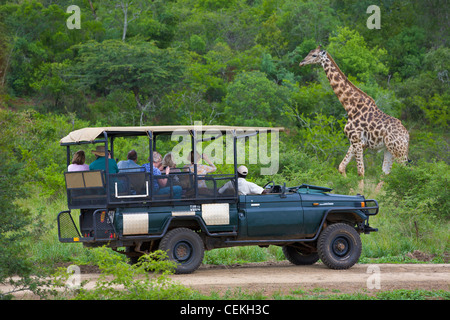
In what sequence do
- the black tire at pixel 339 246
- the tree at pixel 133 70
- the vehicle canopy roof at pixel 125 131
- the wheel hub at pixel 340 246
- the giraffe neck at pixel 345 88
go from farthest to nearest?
the tree at pixel 133 70 → the giraffe neck at pixel 345 88 → the wheel hub at pixel 340 246 → the black tire at pixel 339 246 → the vehicle canopy roof at pixel 125 131

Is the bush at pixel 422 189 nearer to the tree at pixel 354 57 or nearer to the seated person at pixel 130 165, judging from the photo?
the seated person at pixel 130 165

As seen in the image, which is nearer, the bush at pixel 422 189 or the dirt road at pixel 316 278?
the dirt road at pixel 316 278

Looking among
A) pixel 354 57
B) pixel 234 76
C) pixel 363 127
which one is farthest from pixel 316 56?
pixel 234 76

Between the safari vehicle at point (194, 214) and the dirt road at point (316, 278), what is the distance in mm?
383

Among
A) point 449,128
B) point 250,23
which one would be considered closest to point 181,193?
point 449,128

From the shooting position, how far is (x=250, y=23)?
39.4m

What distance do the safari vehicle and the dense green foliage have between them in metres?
4.51

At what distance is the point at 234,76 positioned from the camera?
32812 mm

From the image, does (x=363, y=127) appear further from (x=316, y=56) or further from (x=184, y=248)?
(x=184, y=248)

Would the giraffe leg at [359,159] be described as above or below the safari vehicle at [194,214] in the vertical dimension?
above

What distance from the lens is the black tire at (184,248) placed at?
32.0 ft

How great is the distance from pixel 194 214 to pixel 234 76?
76.9 feet

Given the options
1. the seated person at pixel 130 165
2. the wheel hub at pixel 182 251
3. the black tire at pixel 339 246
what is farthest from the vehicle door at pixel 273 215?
the seated person at pixel 130 165
